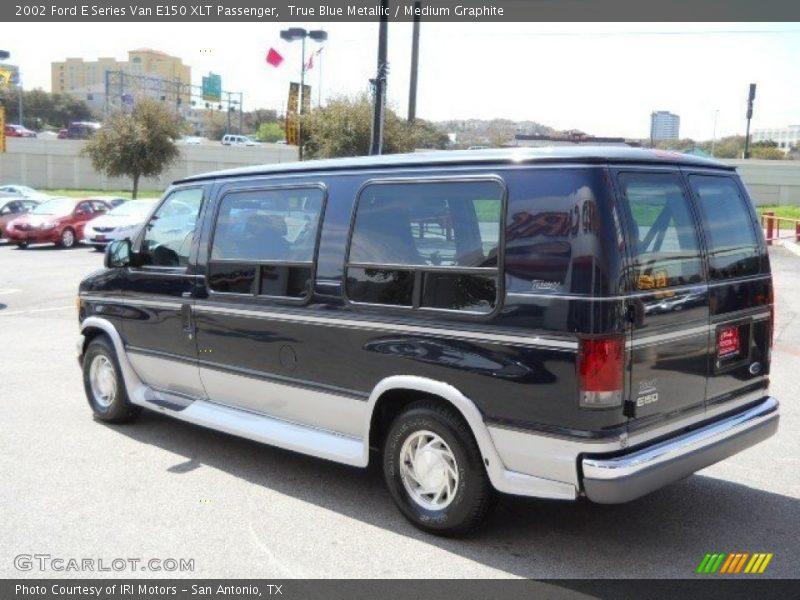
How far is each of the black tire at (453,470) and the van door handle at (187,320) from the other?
6.54 ft

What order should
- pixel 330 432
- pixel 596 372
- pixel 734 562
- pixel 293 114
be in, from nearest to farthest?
pixel 596 372 → pixel 734 562 → pixel 330 432 → pixel 293 114

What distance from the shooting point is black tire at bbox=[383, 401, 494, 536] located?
441 centimetres

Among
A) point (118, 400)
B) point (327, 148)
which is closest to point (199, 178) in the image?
point (118, 400)

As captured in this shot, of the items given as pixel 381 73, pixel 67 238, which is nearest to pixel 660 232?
pixel 381 73

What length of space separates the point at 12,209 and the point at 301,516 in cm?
2613

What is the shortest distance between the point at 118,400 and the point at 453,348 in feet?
12.1

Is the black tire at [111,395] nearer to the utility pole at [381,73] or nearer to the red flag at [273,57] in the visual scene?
the utility pole at [381,73]

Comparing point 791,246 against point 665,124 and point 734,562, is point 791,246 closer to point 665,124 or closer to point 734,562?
point 665,124

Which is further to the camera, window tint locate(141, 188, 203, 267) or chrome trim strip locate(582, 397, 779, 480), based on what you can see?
window tint locate(141, 188, 203, 267)

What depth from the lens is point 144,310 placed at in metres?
6.50

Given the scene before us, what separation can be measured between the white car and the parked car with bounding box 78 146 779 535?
62.4ft

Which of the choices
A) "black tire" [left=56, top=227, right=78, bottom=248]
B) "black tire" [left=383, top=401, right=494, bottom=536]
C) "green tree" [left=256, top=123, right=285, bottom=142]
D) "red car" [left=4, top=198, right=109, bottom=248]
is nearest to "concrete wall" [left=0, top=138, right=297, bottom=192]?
"red car" [left=4, top=198, right=109, bottom=248]

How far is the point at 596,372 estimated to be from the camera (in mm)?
3928

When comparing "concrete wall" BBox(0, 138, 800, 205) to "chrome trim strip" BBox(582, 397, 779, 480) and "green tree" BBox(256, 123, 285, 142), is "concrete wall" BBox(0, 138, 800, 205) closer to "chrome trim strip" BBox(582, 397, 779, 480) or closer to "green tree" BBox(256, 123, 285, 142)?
"chrome trim strip" BBox(582, 397, 779, 480)
